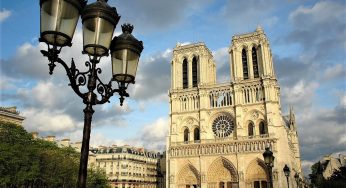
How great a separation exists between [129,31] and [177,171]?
154 ft

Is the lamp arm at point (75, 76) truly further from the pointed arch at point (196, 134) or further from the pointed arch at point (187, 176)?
the pointed arch at point (196, 134)

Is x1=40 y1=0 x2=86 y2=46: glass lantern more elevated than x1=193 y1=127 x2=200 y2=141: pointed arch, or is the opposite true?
x1=193 y1=127 x2=200 y2=141: pointed arch

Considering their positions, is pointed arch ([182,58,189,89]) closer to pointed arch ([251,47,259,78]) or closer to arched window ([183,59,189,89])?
A: arched window ([183,59,189,89])

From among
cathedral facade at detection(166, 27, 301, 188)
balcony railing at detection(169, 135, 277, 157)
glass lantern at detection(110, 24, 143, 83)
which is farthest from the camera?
cathedral facade at detection(166, 27, 301, 188)

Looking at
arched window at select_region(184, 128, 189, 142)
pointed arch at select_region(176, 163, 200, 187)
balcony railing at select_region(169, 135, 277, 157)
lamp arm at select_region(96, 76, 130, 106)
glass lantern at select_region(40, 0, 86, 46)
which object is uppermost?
arched window at select_region(184, 128, 189, 142)

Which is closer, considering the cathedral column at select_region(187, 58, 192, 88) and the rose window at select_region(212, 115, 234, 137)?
the rose window at select_region(212, 115, 234, 137)

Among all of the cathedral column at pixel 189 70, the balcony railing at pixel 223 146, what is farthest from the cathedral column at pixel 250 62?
the balcony railing at pixel 223 146

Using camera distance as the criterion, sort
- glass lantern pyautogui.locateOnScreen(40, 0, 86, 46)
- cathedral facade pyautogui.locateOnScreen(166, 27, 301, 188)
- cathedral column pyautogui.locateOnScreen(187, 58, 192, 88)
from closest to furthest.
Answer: glass lantern pyautogui.locateOnScreen(40, 0, 86, 46), cathedral facade pyautogui.locateOnScreen(166, 27, 301, 188), cathedral column pyautogui.locateOnScreen(187, 58, 192, 88)

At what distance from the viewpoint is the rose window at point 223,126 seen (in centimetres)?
5050

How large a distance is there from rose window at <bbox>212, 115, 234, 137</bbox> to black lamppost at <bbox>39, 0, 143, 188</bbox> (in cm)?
4616

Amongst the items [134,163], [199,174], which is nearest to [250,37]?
[199,174]

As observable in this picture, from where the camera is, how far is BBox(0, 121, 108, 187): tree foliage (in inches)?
1206

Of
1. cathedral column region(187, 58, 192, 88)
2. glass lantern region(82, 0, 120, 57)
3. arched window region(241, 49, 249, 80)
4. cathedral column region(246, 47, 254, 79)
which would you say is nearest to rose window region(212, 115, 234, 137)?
arched window region(241, 49, 249, 80)

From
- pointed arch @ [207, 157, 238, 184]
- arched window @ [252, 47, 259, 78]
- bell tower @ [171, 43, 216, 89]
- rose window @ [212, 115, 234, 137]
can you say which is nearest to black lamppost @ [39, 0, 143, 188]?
pointed arch @ [207, 157, 238, 184]
